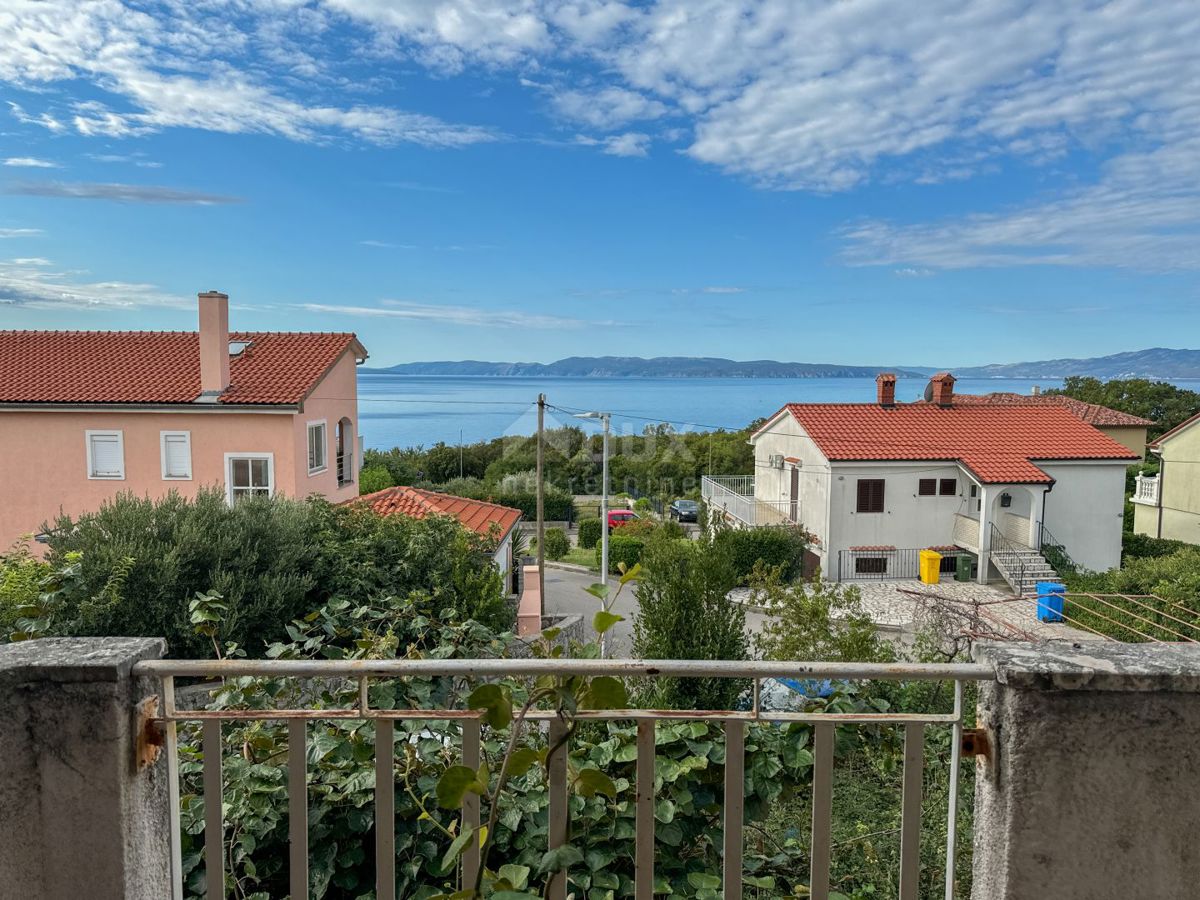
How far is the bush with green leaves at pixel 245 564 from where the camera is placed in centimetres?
874

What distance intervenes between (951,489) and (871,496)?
8.62 feet

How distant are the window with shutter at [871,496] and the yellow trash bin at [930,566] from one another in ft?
6.10

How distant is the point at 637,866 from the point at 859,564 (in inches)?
963

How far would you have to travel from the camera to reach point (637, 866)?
1.65m

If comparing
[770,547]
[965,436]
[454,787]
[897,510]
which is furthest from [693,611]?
[965,436]

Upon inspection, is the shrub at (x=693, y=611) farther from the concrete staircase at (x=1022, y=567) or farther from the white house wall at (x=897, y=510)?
the concrete staircase at (x=1022, y=567)

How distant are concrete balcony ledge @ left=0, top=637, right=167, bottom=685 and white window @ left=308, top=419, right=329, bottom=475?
1683cm

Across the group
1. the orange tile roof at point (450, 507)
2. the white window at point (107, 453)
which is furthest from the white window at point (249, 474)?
the white window at point (107, 453)

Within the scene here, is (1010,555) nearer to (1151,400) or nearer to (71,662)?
(1151,400)

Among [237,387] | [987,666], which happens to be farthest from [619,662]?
[237,387]

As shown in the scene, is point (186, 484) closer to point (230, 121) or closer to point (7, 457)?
point (7, 457)

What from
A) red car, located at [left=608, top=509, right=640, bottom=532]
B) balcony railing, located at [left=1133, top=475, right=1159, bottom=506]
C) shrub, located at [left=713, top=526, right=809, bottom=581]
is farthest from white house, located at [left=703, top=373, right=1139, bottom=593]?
red car, located at [left=608, top=509, right=640, bottom=532]

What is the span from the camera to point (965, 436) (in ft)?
83.2

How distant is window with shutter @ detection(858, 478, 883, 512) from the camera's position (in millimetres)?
24172
